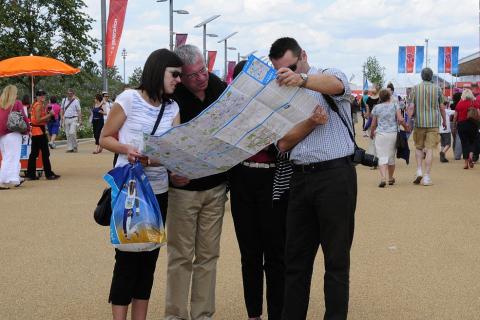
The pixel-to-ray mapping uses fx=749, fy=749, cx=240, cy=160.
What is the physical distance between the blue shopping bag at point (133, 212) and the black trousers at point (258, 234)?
0.75 meters

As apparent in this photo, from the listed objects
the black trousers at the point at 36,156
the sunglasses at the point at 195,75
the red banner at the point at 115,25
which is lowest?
the black trousers at the point at 36,156

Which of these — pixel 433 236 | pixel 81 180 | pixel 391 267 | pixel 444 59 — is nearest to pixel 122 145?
pixel 391 267

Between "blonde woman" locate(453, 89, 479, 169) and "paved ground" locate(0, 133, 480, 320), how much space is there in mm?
4643

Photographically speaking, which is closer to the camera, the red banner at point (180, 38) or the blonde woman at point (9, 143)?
the blonde woman at point (9, 143)

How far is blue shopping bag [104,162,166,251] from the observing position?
4.22m

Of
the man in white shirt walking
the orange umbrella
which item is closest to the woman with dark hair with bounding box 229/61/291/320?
the orange umbrella

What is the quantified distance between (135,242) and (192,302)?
92 cm

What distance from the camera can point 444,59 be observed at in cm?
4441

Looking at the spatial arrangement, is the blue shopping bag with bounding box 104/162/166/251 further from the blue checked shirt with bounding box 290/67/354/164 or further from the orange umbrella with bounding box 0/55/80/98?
the orange umbrella with bounding box 0/55/80/98

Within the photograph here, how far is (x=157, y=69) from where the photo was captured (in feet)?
14.2

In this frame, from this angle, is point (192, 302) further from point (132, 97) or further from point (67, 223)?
point (67, 223)

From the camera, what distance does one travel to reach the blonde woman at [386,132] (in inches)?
505

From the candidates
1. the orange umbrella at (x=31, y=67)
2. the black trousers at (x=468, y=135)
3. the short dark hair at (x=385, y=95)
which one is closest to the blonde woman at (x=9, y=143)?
the orange umbrella at (x=31, y=67)

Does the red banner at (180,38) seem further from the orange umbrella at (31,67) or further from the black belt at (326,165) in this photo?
the black belt at (326,165)
